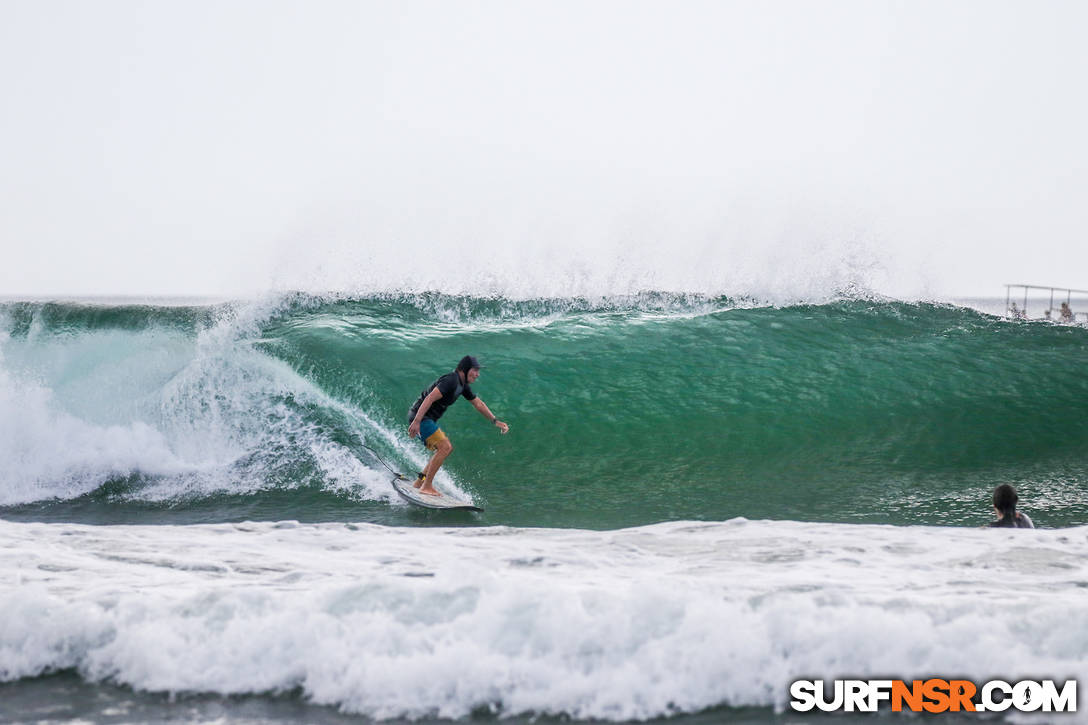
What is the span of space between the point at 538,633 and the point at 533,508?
14.0ft

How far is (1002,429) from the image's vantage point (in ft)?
31.3

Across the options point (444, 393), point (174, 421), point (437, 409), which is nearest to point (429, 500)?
point (437, 409)

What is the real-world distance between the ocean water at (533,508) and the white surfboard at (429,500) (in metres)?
0.11

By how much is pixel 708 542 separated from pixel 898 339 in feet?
22.9

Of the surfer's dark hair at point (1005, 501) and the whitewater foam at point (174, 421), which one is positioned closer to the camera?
the surfer's dark hair at point (1005, 501)

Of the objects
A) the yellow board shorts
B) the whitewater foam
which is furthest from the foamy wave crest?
the whitewater foam

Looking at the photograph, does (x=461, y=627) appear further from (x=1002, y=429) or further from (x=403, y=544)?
(x=1002, y=429)

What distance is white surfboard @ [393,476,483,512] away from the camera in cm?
747

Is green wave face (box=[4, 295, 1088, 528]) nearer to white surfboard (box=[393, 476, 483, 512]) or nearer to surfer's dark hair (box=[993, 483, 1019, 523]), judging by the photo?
white surfboard (box=[393, 476, 483, 512])

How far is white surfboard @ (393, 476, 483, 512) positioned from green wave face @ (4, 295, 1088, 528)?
0.56ft

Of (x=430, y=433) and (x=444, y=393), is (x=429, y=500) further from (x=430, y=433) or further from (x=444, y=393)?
(x=444, y=393)

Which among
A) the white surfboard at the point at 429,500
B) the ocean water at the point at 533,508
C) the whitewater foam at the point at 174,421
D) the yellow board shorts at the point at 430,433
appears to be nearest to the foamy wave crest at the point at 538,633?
the ocean water at the point at 533,508

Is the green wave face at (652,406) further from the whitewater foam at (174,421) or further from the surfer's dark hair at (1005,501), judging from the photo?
the surfer's dark hair at (1005,501)

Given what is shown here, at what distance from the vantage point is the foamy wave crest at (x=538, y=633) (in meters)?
3.34
